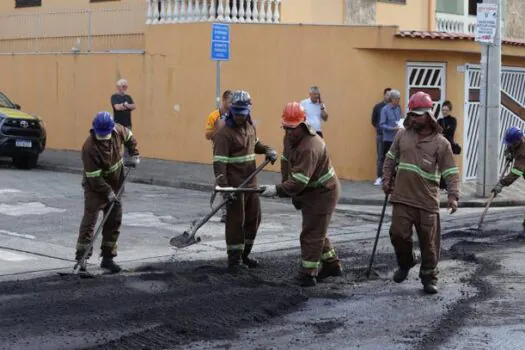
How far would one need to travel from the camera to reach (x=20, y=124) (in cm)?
2089

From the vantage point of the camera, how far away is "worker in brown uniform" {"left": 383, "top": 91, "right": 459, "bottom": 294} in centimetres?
978

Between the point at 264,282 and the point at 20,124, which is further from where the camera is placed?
the point at 20,124

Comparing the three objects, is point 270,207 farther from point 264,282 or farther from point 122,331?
point 122,331

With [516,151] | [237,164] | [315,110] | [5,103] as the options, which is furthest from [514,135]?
[5,103]

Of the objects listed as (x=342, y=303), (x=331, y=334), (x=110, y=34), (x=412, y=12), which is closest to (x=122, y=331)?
(x=331, y=334)

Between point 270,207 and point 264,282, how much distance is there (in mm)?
6428

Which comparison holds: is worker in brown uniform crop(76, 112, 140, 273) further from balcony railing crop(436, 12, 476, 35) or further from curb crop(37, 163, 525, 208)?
balcony railing crop(436, 12, 476, 35)

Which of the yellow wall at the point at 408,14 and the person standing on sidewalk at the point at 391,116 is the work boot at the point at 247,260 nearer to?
the person standing on sidewalk at the point at 391,116

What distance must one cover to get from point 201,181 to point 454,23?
11.0 meters

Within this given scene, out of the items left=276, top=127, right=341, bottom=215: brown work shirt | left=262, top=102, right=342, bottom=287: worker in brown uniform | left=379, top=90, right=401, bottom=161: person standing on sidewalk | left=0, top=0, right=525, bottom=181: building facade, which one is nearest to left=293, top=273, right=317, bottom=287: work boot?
left=262, top=102, right=342, bottom=287: worker in brown uniform

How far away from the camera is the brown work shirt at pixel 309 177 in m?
9.73

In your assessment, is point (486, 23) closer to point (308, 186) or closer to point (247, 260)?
point (247, 260)

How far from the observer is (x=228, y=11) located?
20.9 metres

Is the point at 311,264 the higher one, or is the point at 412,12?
the point at 412,12
